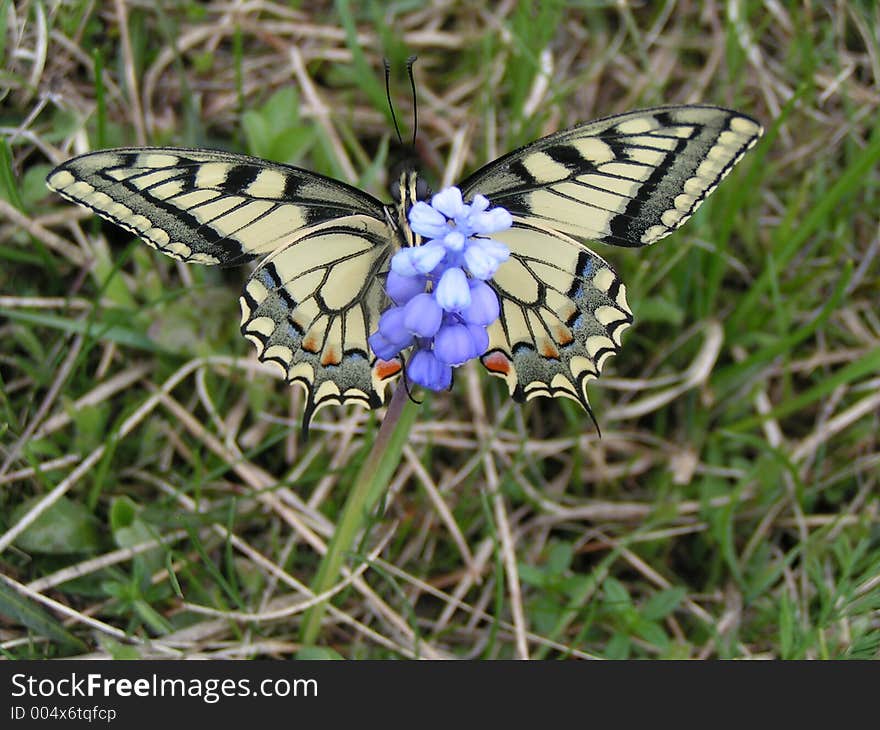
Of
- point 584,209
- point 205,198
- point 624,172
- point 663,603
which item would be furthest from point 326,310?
point 663,603

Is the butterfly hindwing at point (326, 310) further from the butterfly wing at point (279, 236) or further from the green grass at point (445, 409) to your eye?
the green grass at point (445, 409)

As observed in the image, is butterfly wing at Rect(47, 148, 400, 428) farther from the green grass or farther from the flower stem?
the green grass

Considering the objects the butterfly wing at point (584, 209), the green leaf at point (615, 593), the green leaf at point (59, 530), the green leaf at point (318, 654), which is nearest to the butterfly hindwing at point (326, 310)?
the butterfly wing at point (584, 209)

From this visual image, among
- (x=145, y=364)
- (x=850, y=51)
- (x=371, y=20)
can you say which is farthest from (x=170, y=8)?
(x=850, y=51)

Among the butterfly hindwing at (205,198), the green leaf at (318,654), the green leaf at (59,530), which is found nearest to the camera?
the butterfly hindwing at (205,198)

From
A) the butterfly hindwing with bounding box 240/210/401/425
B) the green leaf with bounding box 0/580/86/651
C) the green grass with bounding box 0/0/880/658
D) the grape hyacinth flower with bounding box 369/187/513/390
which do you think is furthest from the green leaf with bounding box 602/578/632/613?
the green leaf with bounding box 0/580/86/651

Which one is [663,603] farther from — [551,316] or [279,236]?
[279,236]
